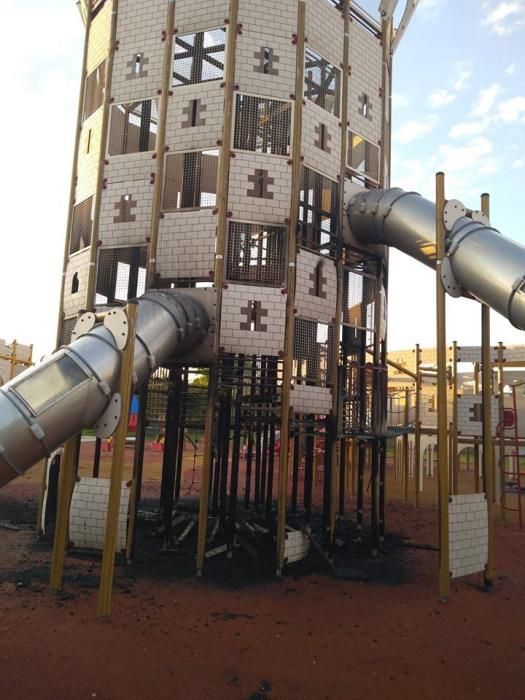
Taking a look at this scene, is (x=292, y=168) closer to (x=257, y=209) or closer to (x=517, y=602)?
(x=257, y=209)

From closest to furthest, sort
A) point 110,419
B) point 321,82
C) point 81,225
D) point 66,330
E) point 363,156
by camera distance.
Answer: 1. point 110,419
2. point 321,82
3. point 66,330
4. point 81,225
5. point 363,156

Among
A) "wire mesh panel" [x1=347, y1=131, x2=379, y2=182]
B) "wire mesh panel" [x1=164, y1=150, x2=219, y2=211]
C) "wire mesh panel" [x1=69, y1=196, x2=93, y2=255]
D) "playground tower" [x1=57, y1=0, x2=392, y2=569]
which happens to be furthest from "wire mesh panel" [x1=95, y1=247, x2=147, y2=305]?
"wire mesh panel" [x1=347, y1=131, x2=379, y2=182]

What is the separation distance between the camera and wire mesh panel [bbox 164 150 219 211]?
10.6 meters

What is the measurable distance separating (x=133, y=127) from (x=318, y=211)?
14.5ft

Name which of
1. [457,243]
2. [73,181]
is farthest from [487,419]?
[73,181]

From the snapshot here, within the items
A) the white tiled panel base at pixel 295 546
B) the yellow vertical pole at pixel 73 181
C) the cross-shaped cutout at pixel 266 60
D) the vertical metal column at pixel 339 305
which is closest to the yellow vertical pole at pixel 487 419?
the vertical metal column at pixel 339 305

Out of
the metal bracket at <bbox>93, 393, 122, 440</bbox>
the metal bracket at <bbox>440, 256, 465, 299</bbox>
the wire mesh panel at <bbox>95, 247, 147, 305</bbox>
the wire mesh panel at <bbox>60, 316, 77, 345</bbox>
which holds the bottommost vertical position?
the metal bracket at <bbox>93, 393, 122, 440</bbox>

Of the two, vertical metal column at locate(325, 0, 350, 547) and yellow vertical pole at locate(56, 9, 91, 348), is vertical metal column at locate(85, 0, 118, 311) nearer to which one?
yellow vertical pole at locate(56, 9, 91, 348)

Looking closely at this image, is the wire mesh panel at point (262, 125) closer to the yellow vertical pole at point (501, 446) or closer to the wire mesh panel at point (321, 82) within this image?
the wire mesh panel at point (321, 82)

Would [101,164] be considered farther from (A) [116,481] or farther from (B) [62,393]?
(A) [116,481]

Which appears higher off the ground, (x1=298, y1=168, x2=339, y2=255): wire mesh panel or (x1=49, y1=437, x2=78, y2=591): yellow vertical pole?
(x1=298, y1=168, x2=339, y2=255): wire mesh panel

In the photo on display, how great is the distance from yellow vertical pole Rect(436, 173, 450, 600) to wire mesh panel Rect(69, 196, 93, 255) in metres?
7.00

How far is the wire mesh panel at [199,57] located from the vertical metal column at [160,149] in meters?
A: 0.19

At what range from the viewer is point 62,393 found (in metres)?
6.49
